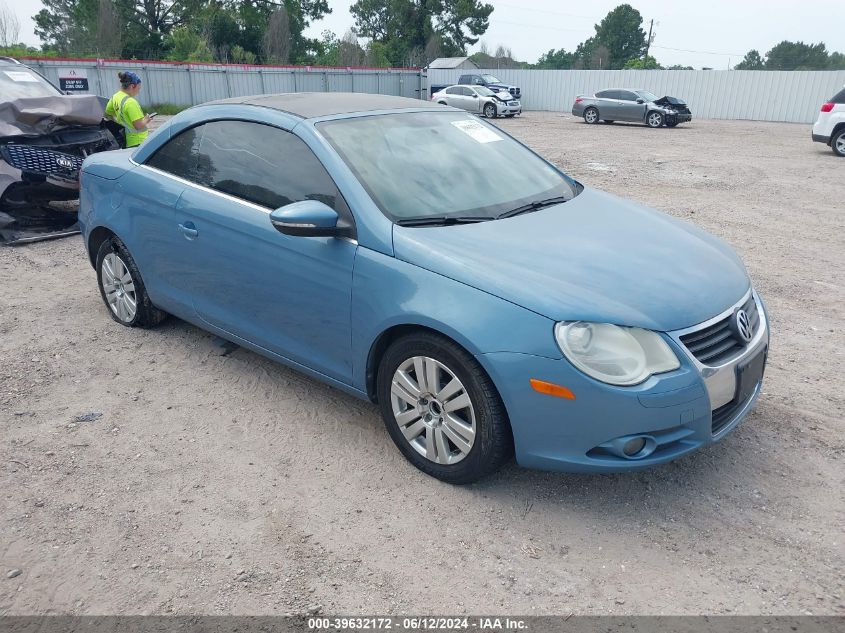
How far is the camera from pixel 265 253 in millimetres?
3682

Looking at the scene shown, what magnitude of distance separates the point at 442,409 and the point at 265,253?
4.29 feet

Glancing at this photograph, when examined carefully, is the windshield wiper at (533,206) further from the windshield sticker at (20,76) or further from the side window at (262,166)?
the windshield sticker at (20,76)

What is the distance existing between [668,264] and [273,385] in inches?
94.1

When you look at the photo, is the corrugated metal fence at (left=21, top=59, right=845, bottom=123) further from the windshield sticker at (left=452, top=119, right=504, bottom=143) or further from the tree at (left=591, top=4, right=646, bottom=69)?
the tree at (left=591, top=4, right=646, bottom=69)

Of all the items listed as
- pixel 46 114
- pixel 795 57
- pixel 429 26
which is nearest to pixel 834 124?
pixel 46 114

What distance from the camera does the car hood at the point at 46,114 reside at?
7551 millimetres

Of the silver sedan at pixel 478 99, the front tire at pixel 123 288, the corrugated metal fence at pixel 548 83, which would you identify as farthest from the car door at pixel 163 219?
the silver sedan at pixel 478 99

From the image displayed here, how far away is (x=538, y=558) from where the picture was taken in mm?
2811

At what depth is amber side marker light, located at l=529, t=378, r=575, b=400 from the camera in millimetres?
2748

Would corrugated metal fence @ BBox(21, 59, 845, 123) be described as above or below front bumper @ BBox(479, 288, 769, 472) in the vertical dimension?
above

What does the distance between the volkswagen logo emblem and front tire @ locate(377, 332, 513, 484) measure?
3.63 feet

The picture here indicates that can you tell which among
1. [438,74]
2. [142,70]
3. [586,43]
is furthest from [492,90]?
[586,43]

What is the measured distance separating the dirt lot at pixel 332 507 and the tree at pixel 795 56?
87260mm

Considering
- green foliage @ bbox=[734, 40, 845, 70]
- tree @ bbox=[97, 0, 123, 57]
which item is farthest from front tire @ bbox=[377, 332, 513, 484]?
green foliage @ bbox=[734, 40, 845, 70]
